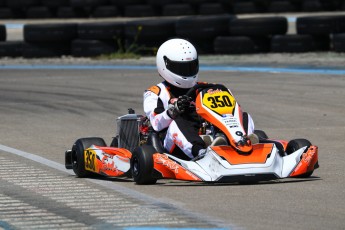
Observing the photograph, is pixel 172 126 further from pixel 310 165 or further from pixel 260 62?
pixel 260 62

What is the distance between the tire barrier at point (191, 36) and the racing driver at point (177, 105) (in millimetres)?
11020

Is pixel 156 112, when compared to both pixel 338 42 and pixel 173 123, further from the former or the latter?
pixel 338 42

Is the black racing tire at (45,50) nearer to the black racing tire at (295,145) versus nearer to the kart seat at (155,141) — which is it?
the kart seat at (155,141)

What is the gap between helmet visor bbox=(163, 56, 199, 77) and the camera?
8695mm

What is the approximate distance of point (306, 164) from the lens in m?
7.89

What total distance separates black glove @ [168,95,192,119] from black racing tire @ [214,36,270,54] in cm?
1245

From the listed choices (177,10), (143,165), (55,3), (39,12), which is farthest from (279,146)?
(39,12)

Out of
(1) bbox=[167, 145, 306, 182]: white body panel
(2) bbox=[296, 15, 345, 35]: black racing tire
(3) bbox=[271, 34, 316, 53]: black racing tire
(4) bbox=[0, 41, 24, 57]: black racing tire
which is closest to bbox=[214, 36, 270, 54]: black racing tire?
(3) bbox=[271, 34, 316, 53]: black racing tire

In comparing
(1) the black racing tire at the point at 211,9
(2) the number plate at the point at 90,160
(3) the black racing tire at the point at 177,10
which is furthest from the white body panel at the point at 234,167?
(3) the black racing tire at the point at 177,10

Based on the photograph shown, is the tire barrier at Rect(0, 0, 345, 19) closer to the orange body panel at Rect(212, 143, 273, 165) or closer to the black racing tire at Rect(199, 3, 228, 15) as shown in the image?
the black racing tire at Rect(199, 3, 228, 15)

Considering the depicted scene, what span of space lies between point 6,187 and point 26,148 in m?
2.55

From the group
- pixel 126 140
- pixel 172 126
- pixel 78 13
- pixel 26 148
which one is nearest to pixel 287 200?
pixel 172 126

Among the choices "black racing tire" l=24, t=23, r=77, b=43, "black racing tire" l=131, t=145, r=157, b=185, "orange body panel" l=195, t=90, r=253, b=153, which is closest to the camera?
"orange body panel" l=195, t=90, r=253, b=153

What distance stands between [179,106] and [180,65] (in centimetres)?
70
